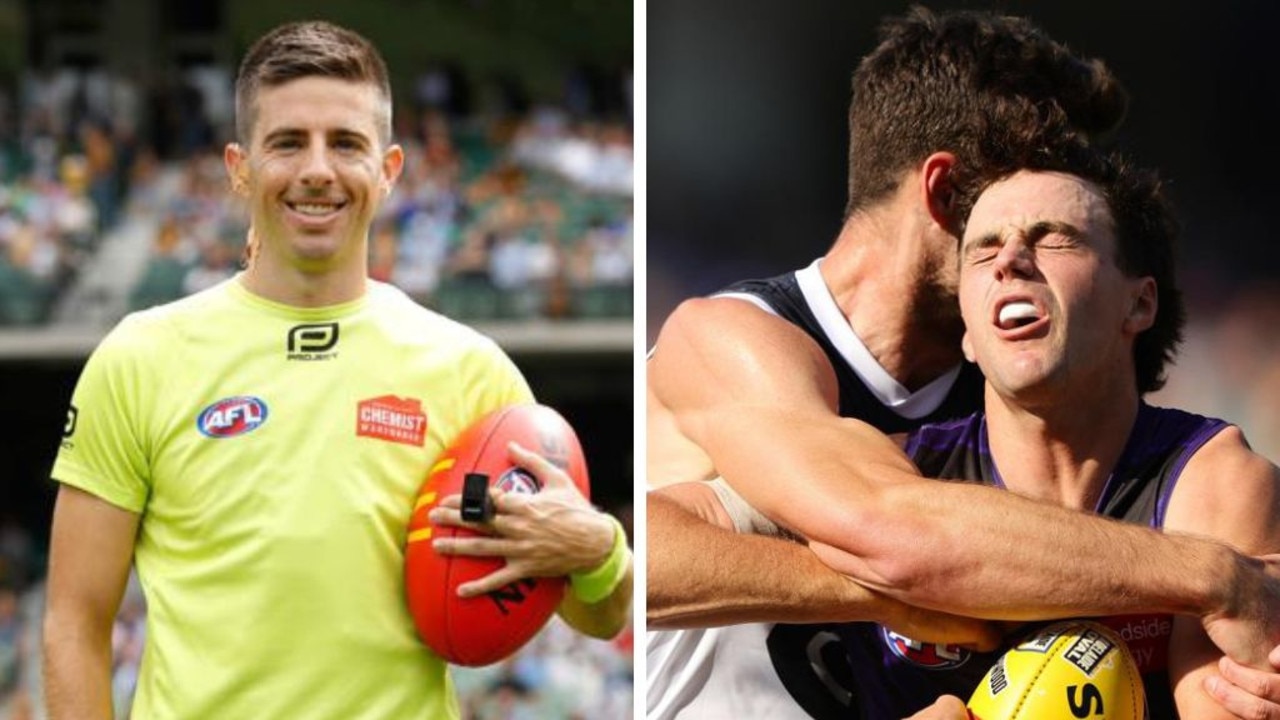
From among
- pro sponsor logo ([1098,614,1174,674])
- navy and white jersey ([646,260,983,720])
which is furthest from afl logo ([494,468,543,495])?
pro sponsor logo ([1098,614,1174,674])

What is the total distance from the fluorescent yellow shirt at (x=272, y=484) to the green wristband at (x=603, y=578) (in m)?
0.20

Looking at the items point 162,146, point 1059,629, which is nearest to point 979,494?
point 1059,629

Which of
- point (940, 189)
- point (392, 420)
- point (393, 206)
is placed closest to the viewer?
point (392, 420)

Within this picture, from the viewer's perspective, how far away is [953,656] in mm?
2312

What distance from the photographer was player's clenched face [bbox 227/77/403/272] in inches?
82.5

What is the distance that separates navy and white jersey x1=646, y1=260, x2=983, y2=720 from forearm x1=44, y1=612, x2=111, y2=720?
83 cm

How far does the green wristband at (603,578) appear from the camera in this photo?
6.95 feet

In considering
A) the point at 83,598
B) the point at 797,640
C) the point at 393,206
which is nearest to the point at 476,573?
the point at 83,598

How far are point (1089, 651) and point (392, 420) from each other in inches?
36.7

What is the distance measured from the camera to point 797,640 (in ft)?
8.00

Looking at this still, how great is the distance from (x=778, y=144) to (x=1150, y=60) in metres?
0.54

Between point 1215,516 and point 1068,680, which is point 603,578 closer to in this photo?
point 1068,680

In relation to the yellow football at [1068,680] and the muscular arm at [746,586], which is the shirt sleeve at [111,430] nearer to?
the muscular arm at [746,586]

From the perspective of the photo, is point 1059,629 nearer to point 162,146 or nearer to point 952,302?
point 952,302
